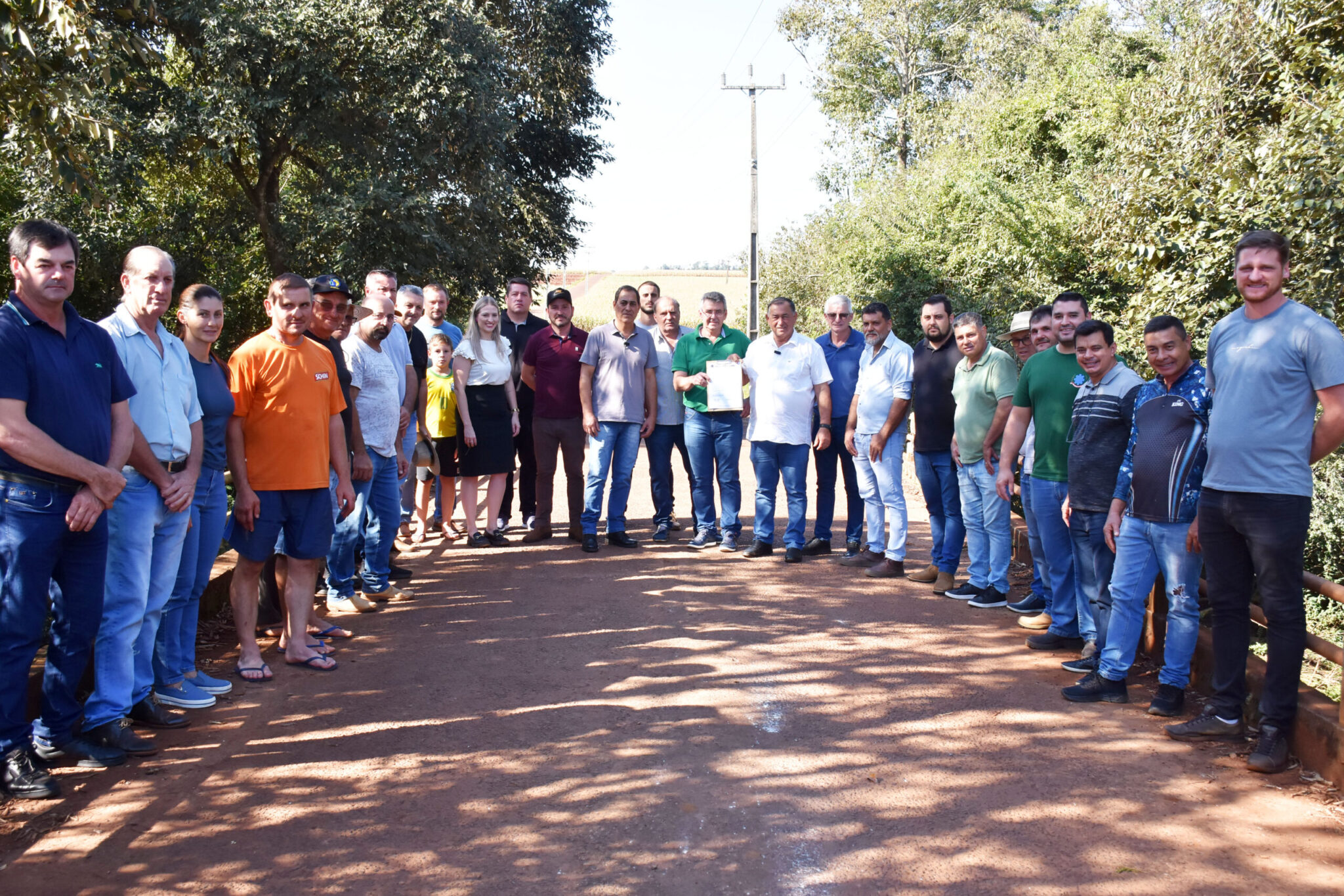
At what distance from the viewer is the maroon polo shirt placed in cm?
950

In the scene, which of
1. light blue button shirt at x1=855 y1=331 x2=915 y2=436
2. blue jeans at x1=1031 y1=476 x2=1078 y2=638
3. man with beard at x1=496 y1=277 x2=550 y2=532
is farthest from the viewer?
man with beard at x1=496 y1=277 x2=550 y2=532

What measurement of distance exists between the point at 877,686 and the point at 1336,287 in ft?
20.5

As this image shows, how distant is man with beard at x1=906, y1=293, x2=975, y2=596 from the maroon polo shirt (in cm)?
312

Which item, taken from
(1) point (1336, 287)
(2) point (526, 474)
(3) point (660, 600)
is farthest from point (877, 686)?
(1) point (1336, 287)

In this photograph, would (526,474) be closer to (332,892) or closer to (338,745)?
(338,745)

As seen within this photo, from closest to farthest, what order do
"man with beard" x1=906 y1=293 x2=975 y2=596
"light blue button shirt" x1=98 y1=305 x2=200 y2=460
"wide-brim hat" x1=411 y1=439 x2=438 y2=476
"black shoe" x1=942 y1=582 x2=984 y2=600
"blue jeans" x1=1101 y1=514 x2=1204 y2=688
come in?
"light blue button shirt" x1=98 y1=305 x2=200 y2=460 → "blue jeans" x1=1101 y1=514 x2=1204 y2=688 → "black shoe" x1=942 y1=582 x2=984 y2=600 → "man with beard" x1=906 y1=293 x2=975 y2=596 → "wide-brim hat" x1=411 y1=439 x2=438 y2=476

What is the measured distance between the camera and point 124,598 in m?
4.65

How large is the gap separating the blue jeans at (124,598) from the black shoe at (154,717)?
101 mm

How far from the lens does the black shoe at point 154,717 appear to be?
4965 millimetres

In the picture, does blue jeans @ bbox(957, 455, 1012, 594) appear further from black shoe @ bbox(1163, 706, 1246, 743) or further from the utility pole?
the utility pole

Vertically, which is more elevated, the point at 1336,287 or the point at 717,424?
the point at 1336,287

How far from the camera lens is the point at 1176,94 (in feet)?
37.4

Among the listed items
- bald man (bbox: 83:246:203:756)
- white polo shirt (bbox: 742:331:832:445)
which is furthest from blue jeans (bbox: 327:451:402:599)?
white polo shirt (bbox: 742:331:832:445)

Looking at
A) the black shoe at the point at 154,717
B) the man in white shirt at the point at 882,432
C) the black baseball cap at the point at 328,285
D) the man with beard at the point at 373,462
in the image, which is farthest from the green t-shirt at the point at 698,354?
the black shoe at the point at 154,717
